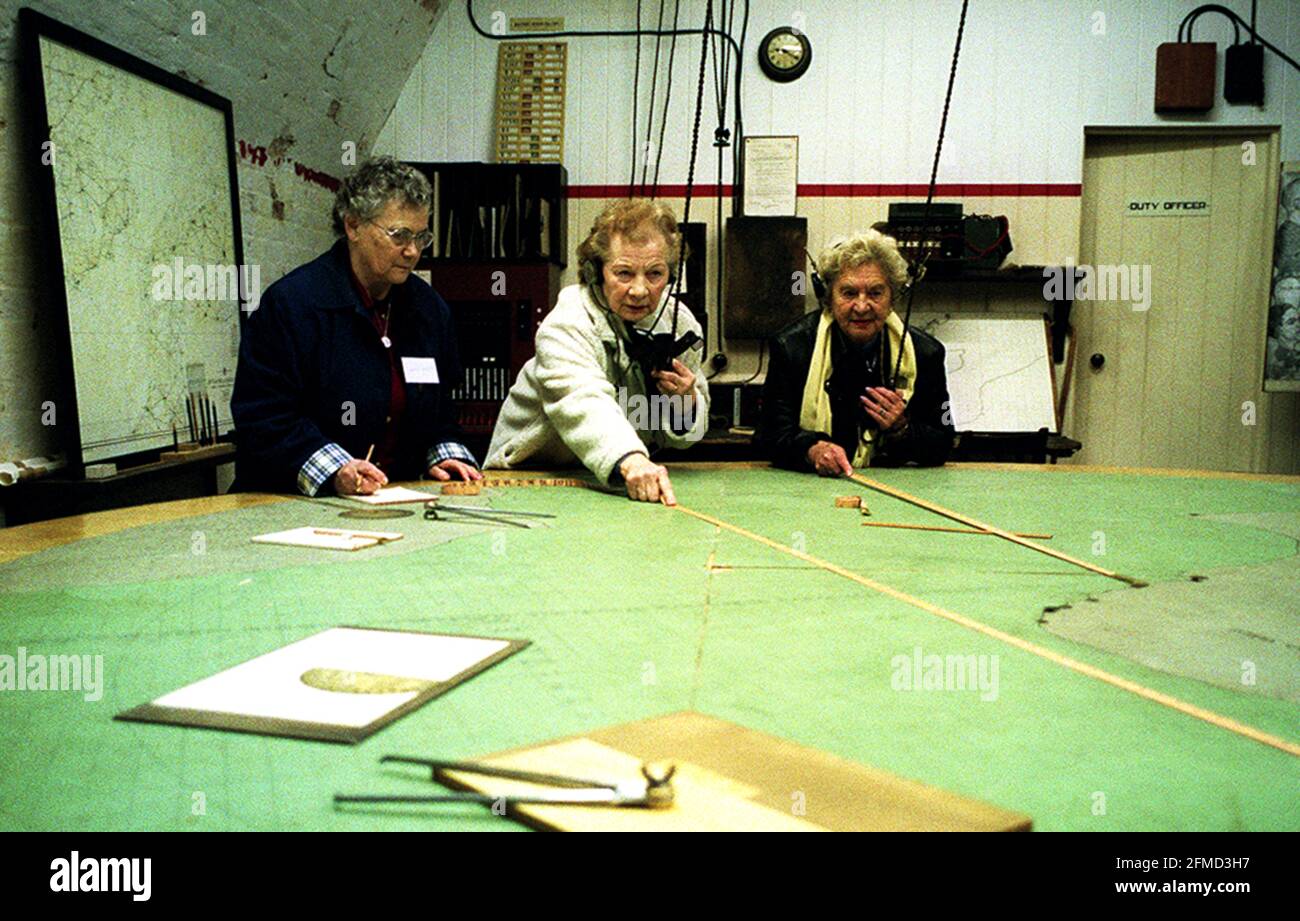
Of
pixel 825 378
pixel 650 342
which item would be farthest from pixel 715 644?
pixel 825 378

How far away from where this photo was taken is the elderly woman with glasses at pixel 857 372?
293cm

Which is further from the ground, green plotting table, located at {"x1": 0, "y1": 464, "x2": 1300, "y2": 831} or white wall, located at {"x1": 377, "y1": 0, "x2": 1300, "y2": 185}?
white wall, located at {"x1": 377, "y1": 0, "x2": 1300, "y2": 185}

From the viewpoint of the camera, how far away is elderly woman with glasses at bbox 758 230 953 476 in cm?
293

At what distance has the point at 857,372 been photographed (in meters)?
3.08

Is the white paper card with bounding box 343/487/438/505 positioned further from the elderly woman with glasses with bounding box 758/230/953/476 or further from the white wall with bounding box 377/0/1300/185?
the white wall with bounding box 377/0/1300/185

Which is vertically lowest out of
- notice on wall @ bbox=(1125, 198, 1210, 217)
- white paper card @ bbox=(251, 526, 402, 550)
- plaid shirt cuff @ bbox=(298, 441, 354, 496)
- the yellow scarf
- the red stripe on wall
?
white paper card @ bbox=(251, 526, 402, 550)

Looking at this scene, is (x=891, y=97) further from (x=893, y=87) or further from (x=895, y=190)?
(x=895, y=190)

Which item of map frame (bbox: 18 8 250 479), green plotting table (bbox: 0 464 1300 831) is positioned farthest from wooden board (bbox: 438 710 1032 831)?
map frame (bbox: 18 8 250 479)

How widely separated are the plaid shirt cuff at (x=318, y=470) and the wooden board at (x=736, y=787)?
4.95 ft

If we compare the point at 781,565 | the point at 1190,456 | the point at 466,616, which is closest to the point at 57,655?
the point at 466,616

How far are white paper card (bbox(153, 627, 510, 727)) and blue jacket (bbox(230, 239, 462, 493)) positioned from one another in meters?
1.22

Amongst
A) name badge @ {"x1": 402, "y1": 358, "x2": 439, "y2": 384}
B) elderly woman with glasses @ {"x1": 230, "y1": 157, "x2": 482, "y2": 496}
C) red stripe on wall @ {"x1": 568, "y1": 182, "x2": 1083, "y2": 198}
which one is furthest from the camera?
red stripe on wall @ {"x1": 568, "y1": 182, "x2": 1083, "y2": 198}

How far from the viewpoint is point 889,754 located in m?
0.83
